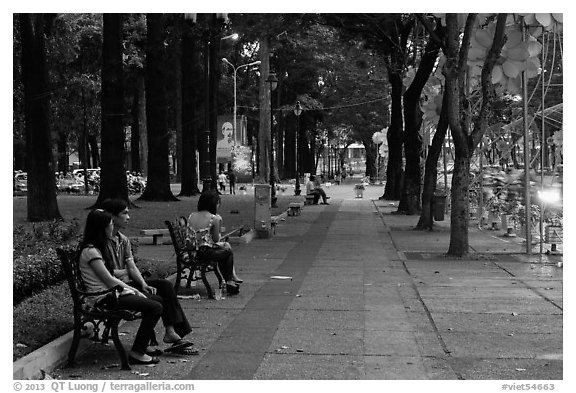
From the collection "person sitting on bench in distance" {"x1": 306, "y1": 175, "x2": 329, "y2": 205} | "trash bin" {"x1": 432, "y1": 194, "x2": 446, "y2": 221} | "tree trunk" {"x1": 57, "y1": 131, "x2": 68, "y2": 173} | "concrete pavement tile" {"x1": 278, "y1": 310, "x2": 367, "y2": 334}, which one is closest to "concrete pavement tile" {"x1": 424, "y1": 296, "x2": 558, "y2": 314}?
"concrete pavement tile" {"x1": 278, "y1": 310, "x2": 367, "y2": 334}

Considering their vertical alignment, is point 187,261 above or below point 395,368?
above

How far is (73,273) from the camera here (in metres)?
7.45

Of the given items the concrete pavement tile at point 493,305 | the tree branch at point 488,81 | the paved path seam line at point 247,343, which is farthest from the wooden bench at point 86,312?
the tree branch at point 488,81

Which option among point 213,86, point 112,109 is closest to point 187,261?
point 112,109

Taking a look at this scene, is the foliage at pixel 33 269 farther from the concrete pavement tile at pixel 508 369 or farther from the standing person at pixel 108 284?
the concrete pavement tile at pixel 508 369

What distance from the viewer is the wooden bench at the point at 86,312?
7211 millimetres

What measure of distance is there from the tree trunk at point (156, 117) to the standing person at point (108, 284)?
2489 centimetres

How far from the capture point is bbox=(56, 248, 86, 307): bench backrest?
720 cm

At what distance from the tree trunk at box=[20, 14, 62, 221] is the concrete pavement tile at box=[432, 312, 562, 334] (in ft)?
47.0

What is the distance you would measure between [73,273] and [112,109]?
710 inches

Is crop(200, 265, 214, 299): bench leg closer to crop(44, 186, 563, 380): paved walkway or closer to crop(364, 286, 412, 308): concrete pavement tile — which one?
crop(44, 186, 563, 380): paved walkway

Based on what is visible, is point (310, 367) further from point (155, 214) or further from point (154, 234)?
point (155, 214)

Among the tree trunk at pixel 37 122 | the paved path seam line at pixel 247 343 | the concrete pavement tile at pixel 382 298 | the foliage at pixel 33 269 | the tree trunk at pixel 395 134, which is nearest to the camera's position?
the paved path seam line at pixel 247 343

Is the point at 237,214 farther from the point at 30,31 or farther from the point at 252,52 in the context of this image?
the point at 252,52
